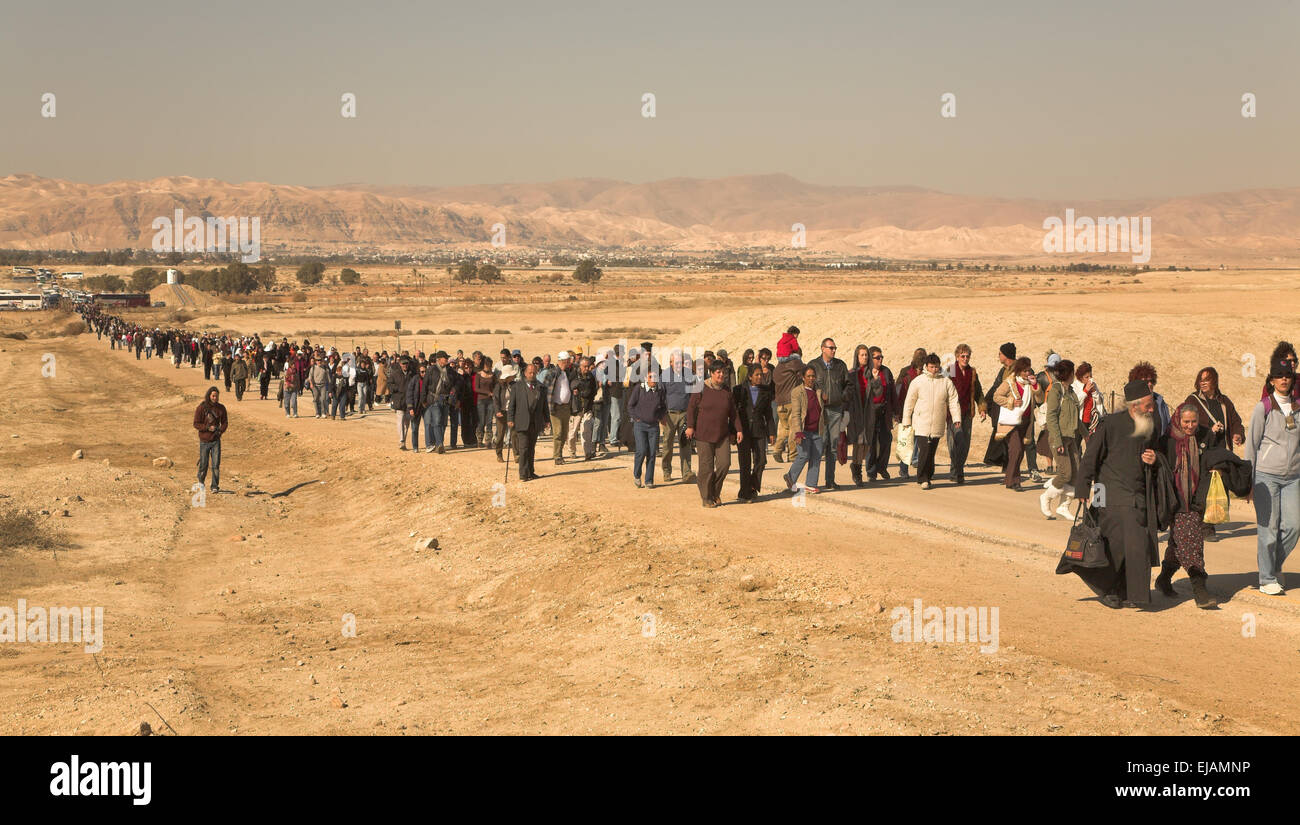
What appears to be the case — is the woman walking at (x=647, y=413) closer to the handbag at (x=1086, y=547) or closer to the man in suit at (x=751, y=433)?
the man in suit at (x=751, y=433)

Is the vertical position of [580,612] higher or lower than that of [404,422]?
lower

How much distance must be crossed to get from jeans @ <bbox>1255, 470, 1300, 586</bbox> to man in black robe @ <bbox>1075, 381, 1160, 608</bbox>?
1.19m

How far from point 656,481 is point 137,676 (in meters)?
8.90

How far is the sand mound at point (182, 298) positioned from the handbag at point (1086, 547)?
10592cm

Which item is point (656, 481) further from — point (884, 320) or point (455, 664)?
point (884, 320)

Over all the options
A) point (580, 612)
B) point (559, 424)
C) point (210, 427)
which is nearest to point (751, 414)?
point (580, 612)

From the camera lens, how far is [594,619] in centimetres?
1076

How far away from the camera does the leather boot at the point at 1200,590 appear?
30.6 feet

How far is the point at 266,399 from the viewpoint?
34.3 meters

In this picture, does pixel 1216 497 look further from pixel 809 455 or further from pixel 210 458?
pixel 210 458

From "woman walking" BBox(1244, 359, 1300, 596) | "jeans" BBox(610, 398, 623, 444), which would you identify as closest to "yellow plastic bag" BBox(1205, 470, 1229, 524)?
"woman walking" BBox(1244, 359, 1300, 596)

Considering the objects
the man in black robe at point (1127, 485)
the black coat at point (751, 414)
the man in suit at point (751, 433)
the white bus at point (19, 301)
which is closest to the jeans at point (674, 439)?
the man in suit at point (751, 433)

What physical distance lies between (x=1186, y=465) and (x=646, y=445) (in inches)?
317
